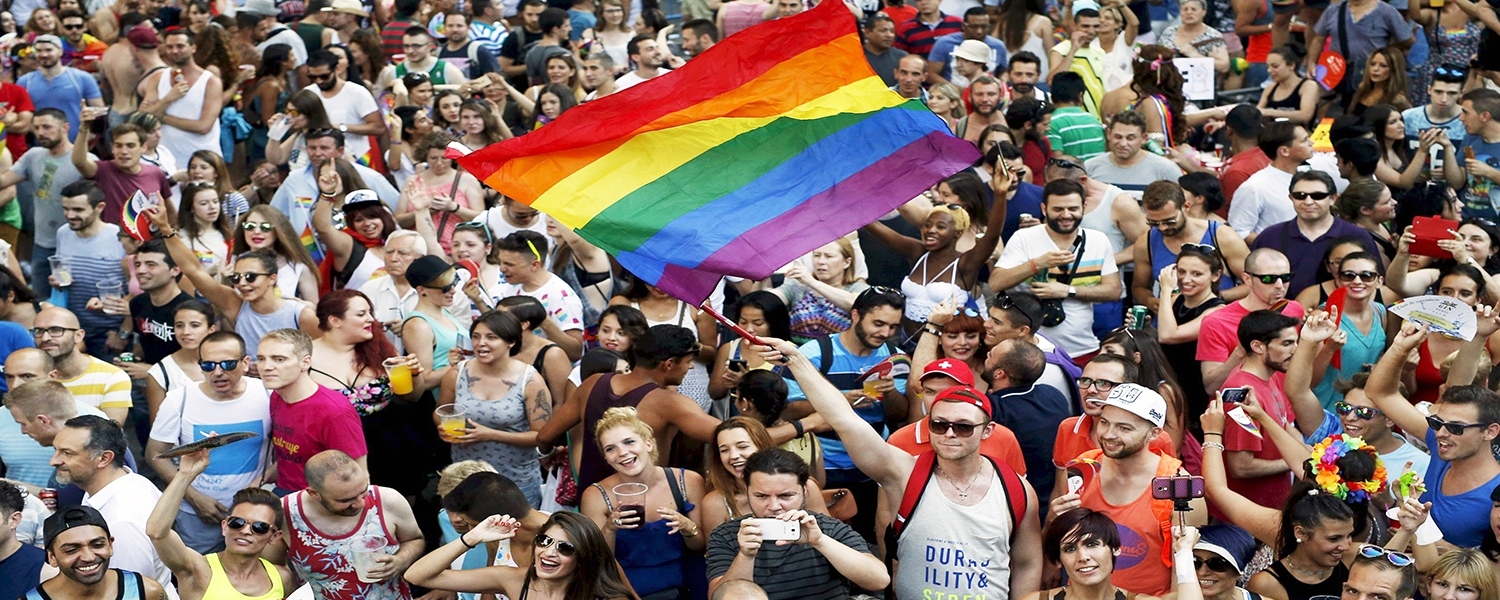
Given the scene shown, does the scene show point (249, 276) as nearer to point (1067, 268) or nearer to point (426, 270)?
point (426, 270)

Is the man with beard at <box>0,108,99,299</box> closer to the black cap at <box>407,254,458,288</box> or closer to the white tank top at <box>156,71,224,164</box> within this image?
the white tank top at <box>156,71,224,164</box>

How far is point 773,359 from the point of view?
579 cm

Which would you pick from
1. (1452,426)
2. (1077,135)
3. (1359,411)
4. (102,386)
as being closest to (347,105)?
(102,386)

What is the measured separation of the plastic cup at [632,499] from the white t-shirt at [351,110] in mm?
5661

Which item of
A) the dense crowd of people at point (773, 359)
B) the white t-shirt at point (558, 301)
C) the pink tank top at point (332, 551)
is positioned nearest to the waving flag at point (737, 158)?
the dense crowd of people at point (773, 359)

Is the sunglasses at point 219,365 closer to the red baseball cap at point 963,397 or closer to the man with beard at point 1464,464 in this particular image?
the red baseball cap at point 963,397

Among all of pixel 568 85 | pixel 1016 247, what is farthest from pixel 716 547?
pixel 568 85

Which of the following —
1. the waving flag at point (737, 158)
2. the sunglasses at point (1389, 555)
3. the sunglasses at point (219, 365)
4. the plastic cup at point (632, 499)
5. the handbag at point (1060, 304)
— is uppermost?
the waving flag at point (737, 158)

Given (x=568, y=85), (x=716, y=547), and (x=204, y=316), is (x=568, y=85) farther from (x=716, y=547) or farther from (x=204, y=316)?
(x=716, y=547)

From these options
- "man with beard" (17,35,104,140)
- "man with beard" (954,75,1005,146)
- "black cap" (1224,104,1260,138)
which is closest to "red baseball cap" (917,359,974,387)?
"man with beard" (954,75,1005,146)

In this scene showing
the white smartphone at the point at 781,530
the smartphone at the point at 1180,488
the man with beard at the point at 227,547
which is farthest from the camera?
the man with beard at the point at 227,547

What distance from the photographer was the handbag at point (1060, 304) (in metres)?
7.57

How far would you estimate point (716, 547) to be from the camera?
5285mm

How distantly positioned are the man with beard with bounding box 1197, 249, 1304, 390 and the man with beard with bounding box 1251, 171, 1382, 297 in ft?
2.46
